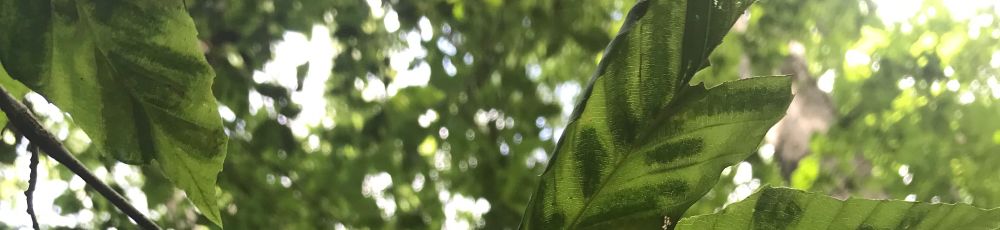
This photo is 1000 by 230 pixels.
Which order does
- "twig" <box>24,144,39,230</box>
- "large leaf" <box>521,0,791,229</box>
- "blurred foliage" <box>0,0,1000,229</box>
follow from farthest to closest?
1. "blurred foliage" <box>0,0,1000,229</box>
2. "twig" <box>24,144,39,230</box>
3. "large leaf" <box>521,0,791,229</box>

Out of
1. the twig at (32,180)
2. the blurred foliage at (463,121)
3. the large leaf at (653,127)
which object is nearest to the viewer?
the large leaf at (653,127)

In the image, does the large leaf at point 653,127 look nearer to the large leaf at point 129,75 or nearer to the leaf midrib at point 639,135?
the leaf midrib at point 639,135

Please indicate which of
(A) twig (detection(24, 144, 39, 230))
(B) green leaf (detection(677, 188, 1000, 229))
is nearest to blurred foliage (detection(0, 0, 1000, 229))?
(A) twig (detection(24, 144, 39, 230))

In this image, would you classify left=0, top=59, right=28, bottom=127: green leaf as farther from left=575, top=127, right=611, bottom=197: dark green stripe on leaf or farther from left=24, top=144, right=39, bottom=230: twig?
left=575, top=127, right=611, bottom=197: dark green stripe on leaf

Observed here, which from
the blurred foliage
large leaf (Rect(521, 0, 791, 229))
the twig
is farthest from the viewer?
the blurred foliage

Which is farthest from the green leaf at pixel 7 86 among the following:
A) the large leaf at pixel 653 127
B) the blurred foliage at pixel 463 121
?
the blurred foliage at pixel 463 121

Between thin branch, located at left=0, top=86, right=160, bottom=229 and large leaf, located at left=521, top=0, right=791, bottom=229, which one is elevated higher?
large leaf, located at left=521, top=0, right=791, bottom=229
